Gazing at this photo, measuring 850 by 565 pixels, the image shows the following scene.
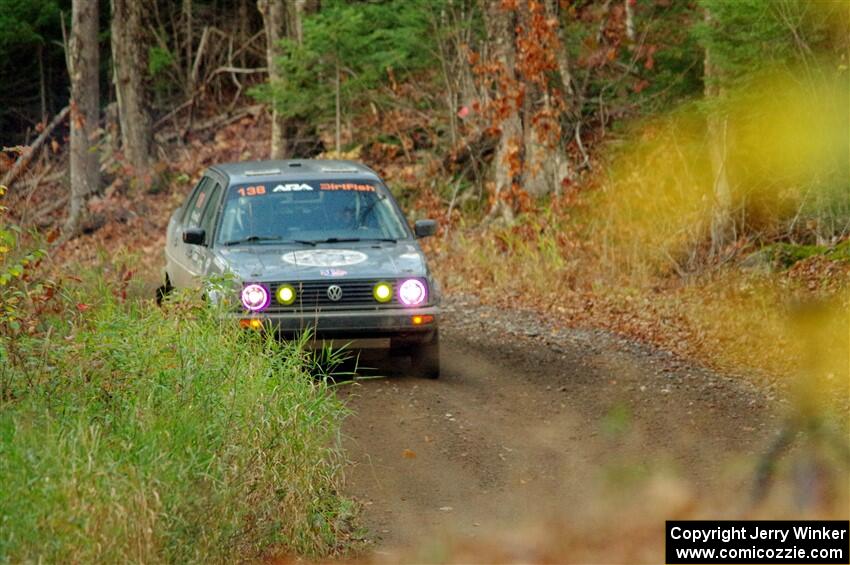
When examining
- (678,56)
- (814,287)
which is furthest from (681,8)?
(814,287)

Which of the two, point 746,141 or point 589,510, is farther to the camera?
point 746,141

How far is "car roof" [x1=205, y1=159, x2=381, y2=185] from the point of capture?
1222 cm

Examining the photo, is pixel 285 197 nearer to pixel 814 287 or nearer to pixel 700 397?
pixel 700 397

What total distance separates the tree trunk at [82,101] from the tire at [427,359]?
16786 mm

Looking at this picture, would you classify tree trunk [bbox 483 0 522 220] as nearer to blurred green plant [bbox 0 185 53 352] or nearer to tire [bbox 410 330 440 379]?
tire [bbox 410 330 440 379]

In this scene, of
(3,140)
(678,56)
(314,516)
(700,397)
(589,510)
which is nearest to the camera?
(314,516)

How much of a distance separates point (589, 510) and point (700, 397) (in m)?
3.31

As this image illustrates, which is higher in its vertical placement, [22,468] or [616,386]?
[22,468]

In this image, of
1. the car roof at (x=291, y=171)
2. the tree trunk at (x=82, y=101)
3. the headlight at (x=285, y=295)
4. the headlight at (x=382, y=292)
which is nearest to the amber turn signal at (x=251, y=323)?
the headlight at (x=285, y=295)

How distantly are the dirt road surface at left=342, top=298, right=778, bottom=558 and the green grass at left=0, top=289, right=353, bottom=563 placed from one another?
1.73 ft

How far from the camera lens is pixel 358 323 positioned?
10836mm

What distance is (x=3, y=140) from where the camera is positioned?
35031 mm

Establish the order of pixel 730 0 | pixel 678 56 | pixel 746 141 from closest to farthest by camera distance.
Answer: pixel 730 0
pixel 746 141
pixel 678 56

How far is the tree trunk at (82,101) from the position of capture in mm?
27141
